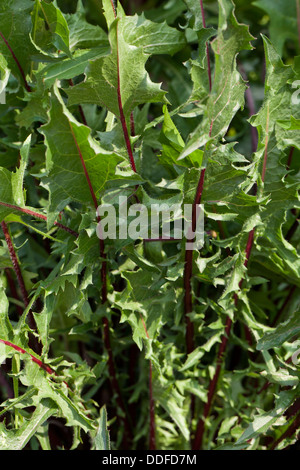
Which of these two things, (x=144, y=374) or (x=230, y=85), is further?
(x=144, y=374)

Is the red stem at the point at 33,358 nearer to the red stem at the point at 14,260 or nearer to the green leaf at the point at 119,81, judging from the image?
the red stem at the point at 14,260

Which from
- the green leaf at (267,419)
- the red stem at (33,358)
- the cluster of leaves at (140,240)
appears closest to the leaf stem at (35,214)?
the cluster of leaves at (140,240)

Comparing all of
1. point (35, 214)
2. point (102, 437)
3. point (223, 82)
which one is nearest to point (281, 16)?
point (223, 82)

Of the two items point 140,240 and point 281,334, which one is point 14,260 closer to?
point 140,240

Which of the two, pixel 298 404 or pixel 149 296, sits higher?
pixel 149 296

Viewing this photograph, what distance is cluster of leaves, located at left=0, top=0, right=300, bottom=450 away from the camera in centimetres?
43

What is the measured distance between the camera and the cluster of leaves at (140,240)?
425mm

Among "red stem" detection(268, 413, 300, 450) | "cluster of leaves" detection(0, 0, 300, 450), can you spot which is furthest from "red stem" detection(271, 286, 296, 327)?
"red stem" detection(268, 413, 300, 450)

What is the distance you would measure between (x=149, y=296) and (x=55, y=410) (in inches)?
5.4

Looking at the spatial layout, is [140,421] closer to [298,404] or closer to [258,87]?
[298,404]

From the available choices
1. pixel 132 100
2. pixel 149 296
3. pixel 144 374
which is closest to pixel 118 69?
pixel 132 100

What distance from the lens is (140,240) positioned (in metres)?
0.54

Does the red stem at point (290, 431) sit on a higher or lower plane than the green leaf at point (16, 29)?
lower

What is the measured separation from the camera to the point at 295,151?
0.58m
